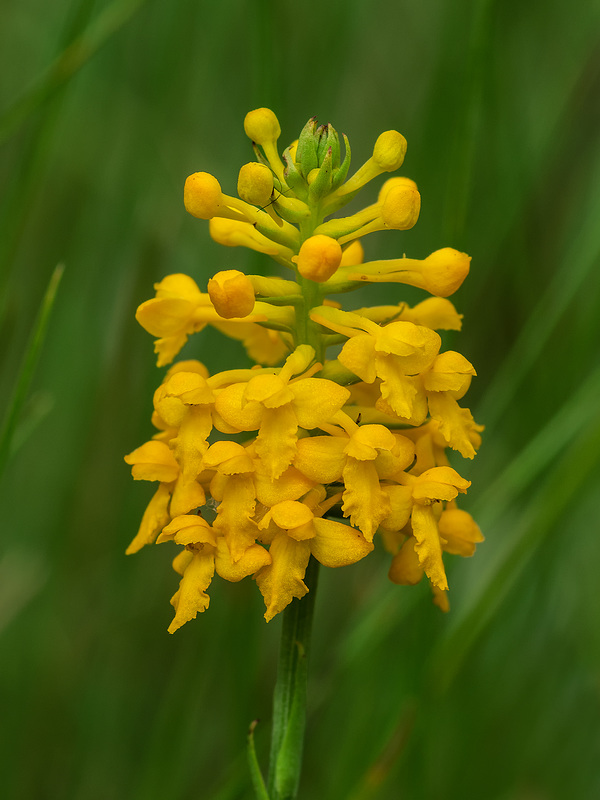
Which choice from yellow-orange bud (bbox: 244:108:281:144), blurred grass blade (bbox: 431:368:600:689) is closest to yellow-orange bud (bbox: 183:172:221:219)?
yellow-orange bud (bbox: 244:108:281:144)

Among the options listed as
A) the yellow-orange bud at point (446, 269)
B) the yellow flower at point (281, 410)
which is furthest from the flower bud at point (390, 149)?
the yellow flower at point (281, 410)

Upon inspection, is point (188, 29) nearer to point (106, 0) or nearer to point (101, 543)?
point (106, 0)

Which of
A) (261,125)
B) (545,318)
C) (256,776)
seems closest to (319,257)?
(261,125)

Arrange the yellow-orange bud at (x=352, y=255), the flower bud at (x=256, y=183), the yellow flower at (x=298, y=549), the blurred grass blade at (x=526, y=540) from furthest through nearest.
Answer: the blurred grass blade at (x=526, y=540), the yellow-orange bud at (x=352, y=255), the flower bud at (x=256, y=183), the yellow flower at (x=298, y=549)

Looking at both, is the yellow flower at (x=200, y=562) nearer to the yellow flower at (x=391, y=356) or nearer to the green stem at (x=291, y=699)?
the green stem at (x=291, y=699)

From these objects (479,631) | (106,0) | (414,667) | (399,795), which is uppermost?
(106,0)

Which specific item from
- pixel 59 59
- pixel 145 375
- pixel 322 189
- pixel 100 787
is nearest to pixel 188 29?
pixel 59 59
